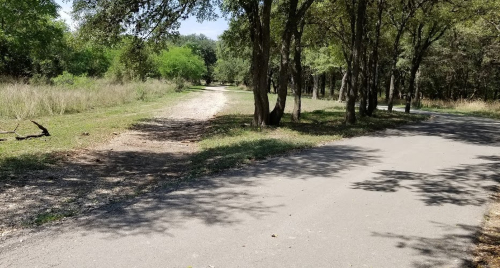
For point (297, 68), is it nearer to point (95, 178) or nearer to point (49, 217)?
point (95, 178)

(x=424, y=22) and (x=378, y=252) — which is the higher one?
(x=424, y=22)

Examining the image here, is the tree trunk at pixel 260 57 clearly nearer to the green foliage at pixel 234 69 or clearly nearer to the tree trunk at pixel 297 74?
the tree trunk at pixel 297 74

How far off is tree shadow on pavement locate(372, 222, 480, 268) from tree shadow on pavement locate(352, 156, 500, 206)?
3.49 feet

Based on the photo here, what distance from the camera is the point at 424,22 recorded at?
20.5 m

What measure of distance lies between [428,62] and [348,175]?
30435 mm

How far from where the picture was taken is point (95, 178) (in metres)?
7.21

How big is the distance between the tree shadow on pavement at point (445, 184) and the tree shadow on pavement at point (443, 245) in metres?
1.06

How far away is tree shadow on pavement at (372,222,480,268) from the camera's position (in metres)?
3.88

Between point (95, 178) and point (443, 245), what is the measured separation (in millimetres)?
6131

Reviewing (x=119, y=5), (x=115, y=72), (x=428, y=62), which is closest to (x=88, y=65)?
(x=115, y=72)

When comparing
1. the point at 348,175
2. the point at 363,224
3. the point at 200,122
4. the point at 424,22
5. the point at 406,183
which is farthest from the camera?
the point at 424,22

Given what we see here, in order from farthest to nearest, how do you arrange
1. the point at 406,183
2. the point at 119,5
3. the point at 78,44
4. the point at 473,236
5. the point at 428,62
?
the point at 428,62 → the point at 78,44 → the point at 119,5 → the point at 406,183 → the point at 473,236

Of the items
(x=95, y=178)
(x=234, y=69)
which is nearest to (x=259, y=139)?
(x=95, y=178)

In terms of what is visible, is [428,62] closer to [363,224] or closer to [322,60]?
[322,60]
